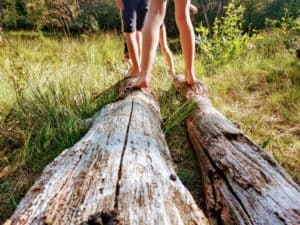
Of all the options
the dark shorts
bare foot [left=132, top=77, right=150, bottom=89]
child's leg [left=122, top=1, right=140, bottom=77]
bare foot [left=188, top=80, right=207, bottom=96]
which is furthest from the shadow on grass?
the dark shorts

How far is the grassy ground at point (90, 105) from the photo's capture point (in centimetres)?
209

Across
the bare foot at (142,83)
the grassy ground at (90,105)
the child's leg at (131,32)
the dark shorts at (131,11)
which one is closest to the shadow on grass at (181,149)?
the grassy ground at (90,105)

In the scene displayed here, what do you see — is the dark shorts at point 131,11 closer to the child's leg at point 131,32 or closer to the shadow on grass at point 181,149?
the child's leg at point 131,32

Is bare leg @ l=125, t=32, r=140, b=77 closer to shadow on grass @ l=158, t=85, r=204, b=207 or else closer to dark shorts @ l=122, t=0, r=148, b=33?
dark shorts @ l=122, t=0, r=148, b=33

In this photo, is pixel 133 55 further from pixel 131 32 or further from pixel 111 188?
pixel 111 188

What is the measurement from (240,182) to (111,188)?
0.58 metres

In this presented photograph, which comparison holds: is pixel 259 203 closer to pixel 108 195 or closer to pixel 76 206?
pixel 108 195

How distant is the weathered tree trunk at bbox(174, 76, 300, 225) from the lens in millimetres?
1305

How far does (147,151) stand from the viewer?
1571mm

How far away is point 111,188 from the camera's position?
47.9 inches

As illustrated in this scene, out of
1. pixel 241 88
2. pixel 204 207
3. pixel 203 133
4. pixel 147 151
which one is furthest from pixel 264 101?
pixel 147 151

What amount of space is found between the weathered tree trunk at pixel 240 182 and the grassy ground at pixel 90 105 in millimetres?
188

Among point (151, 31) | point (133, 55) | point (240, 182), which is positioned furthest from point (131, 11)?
point (240, 182)

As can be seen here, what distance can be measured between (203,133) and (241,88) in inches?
65.6
